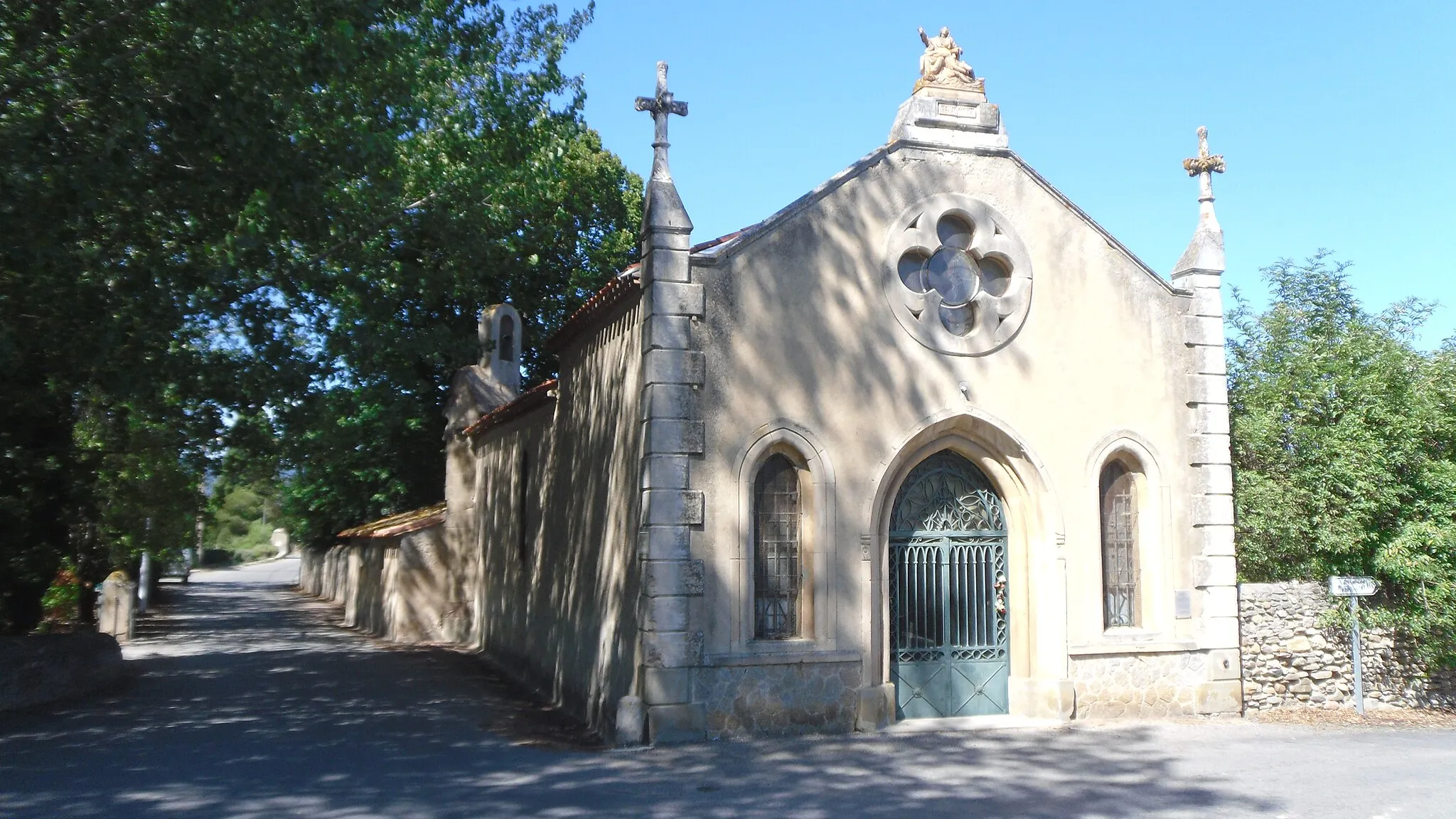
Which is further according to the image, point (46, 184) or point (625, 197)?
point (625, 197)

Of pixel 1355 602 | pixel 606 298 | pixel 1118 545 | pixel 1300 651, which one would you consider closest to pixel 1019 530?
pixel 1118 545

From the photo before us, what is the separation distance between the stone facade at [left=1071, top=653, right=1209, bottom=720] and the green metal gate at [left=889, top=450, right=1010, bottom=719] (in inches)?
33.6

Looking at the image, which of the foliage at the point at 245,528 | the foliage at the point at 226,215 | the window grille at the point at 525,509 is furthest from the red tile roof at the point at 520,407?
the foliage at the point at 245,528

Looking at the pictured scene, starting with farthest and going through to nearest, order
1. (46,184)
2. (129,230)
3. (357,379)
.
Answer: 1. (357,379)
2. (129,230)
3. (46,184)

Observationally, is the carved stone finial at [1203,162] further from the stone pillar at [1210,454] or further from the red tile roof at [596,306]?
the red tile roof at [596,306]

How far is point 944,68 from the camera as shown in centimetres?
1254

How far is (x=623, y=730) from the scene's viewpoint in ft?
34.9

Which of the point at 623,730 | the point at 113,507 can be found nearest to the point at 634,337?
the point at 623,730

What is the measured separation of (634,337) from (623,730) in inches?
152

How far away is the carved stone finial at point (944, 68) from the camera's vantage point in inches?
491

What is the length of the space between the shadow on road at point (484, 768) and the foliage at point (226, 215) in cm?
348

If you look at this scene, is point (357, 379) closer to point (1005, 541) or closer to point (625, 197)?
point (1005, 541)

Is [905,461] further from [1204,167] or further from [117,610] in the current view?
[117,610]

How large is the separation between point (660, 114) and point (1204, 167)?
663 centimetres
